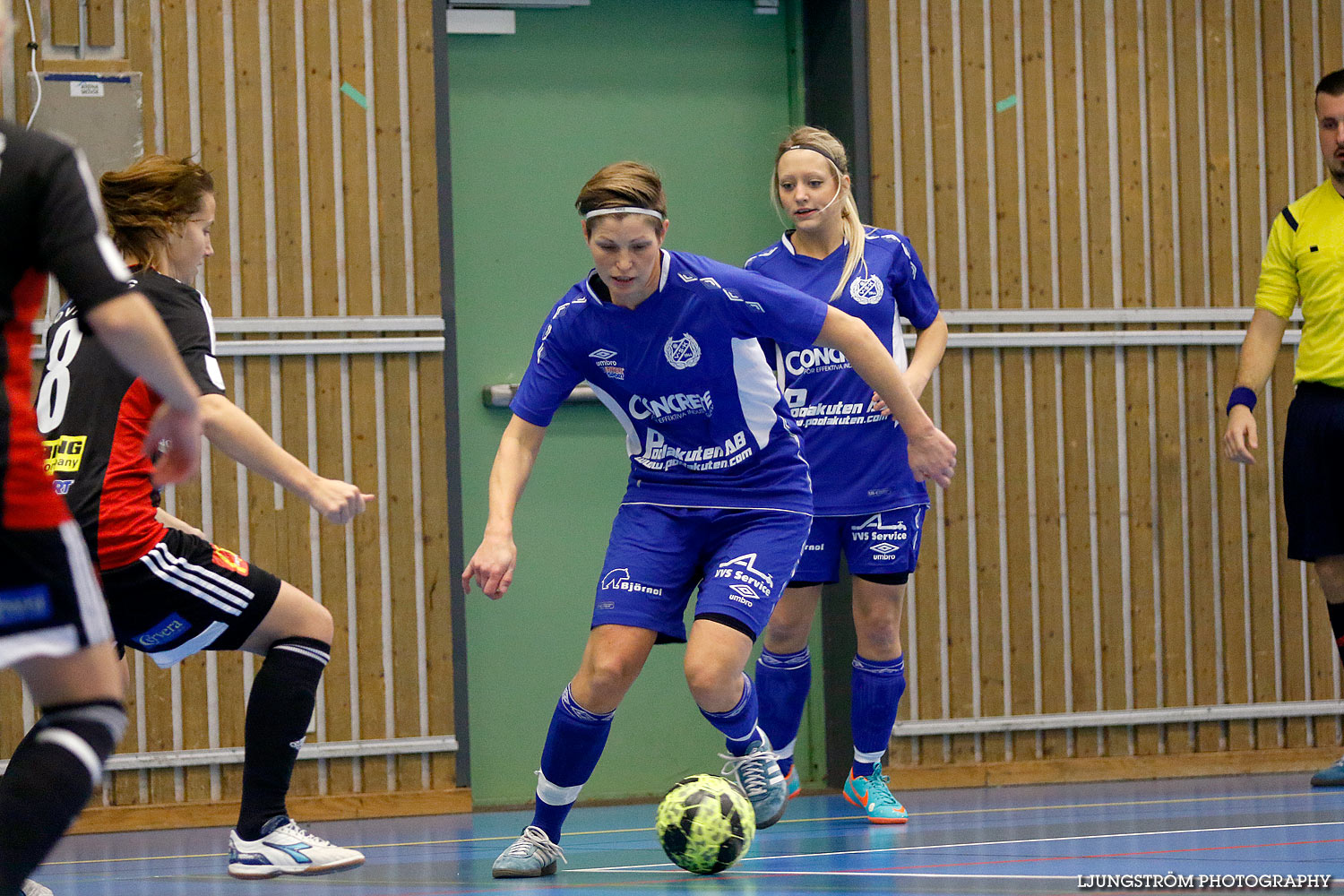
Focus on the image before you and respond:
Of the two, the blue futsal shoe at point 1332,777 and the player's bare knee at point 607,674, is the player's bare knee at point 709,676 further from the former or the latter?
the blue futsal shoe at point 1332,777

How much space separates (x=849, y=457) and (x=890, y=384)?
1.08 m

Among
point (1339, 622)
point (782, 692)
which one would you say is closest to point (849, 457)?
point (782, 692)

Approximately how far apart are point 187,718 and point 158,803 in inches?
13.1

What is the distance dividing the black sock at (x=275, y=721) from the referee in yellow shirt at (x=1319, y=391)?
139 inches

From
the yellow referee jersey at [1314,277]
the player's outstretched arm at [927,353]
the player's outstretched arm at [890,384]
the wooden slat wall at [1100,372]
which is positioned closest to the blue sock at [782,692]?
the player's outstretched arm at [927,353]

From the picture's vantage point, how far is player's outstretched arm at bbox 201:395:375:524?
3082 millimetres

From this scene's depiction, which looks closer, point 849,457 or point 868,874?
point 868,874

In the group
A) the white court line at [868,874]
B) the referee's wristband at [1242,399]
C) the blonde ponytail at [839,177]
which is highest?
the blonde ponytail at [839,177]

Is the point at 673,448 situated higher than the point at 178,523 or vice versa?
the point at 673,448

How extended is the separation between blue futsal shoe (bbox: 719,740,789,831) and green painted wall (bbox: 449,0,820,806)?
84.2 inches

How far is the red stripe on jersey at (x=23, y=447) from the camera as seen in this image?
6.78 feet

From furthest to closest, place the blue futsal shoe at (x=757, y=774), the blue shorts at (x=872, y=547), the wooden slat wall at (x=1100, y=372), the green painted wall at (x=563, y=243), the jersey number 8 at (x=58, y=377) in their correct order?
the wooden slat wall at (x=1100, y=372) < the green painted wall at (x=563, y=243) < the blue shorts at (x=872, y=547) < the blue futsal shoe at (x=757, y=774) < the jersey number 8 at (x=58, y=377)

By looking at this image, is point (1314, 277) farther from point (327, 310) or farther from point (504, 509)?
point (327, 310)

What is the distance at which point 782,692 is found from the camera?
495 centimetres
